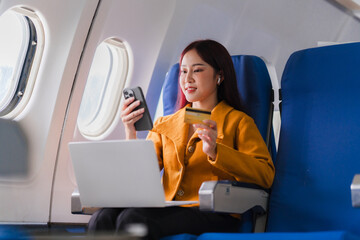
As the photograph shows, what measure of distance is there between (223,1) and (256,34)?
876 millimetres

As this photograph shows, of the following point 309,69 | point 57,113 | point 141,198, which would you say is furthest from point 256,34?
point 141,198

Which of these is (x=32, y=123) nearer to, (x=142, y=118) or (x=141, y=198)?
(x=142, y=118)

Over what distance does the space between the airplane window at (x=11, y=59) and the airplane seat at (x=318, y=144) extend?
2153 mm

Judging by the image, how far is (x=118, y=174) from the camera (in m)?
2.05

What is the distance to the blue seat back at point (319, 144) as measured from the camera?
2.33 m

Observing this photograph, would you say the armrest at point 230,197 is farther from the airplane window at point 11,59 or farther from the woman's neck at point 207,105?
the airplane window at point 11,59

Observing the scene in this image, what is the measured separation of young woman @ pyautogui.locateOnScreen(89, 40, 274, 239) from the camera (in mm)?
2197

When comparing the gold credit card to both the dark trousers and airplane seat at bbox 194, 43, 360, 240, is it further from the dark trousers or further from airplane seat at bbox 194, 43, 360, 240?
airplane seat at bbox 194, 43, 360, 240

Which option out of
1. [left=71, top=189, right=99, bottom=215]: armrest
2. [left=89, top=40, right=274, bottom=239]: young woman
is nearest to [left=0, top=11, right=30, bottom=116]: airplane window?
[left=89, top=40, right=274, bottom=239]: young woman

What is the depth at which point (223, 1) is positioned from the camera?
4902mm

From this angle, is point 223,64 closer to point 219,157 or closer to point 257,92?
point 257,92

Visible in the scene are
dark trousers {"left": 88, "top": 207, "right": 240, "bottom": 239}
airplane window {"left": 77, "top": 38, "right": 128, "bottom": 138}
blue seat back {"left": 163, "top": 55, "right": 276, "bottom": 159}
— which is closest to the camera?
dark trousers {"left": 88, "top": 207, "right": 240, "bottom": 239}

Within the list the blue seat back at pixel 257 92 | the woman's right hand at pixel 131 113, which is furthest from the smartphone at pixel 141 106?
the blue seat back at pixel 257 92

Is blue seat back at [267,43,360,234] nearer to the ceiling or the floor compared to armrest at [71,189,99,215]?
Result: nearer to the ceiling
